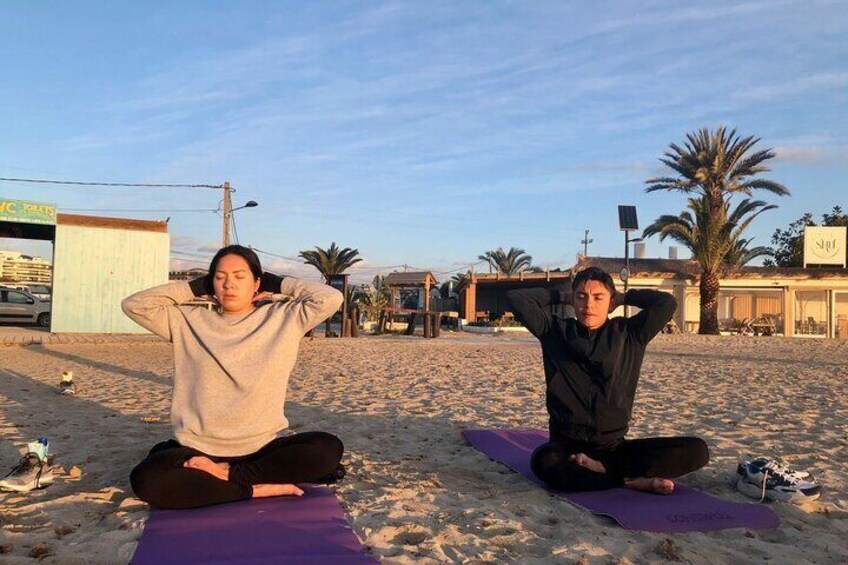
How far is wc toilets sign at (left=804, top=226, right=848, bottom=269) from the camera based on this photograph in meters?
29.9

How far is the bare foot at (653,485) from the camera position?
3.41 meters

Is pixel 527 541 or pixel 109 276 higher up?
pixel 109 276

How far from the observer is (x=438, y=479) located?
380 centimetres

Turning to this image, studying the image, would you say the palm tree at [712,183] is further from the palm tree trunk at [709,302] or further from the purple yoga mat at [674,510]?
the purple yoga mat at [674,510]

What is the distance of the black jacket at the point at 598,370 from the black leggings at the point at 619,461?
76mm

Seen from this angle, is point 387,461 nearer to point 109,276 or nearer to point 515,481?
point 515,481

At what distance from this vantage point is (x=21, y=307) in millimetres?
21484

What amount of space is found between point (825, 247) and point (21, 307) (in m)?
32.8

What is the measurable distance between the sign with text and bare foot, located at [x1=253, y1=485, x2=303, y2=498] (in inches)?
670

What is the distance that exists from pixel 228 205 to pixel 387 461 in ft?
70.1

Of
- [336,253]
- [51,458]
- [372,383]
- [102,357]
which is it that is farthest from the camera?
[336,253]

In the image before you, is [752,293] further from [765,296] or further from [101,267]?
[101,267]

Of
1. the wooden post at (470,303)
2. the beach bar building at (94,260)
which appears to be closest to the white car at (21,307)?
the beach bar building at (94,260)

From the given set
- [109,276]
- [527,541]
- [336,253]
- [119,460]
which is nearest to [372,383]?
[119,460]
